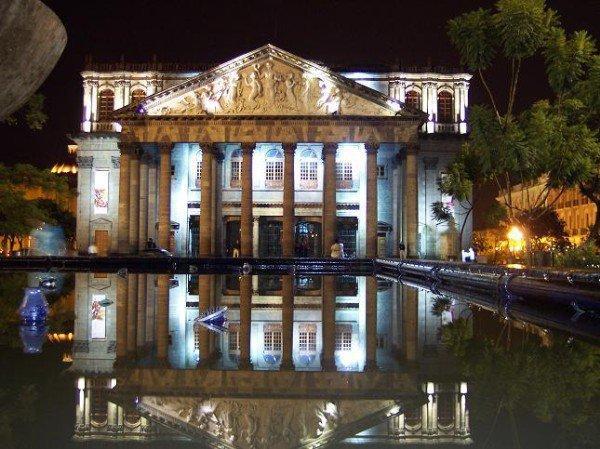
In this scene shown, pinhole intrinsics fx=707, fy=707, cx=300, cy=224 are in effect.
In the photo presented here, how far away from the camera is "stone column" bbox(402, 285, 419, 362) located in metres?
9.76

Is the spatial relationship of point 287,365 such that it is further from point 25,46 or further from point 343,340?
point 25,46

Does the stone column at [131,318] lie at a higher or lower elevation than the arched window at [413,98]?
lower

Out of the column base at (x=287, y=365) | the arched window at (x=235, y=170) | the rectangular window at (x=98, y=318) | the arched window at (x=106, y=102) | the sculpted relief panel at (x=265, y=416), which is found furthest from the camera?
the arched window at (x=106, y=102)

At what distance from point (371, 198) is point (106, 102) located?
24.6 meters

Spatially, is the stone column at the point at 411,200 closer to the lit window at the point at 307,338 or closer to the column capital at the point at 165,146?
the column capital at the point at 165,146

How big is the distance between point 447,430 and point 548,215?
74.6m

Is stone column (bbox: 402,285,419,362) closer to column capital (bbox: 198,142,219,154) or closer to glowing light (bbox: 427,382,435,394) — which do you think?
glowing light (bbox: 427,382,435,394)

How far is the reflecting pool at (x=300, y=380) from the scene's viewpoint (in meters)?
5.08

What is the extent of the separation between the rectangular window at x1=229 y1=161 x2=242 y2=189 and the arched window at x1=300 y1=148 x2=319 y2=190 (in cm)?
485

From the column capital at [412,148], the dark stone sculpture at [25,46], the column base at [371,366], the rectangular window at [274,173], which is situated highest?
the column capital at [412,148]

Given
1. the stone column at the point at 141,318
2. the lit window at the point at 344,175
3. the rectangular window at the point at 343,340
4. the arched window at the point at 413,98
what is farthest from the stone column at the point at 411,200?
the rectangular window at the point at 343,340

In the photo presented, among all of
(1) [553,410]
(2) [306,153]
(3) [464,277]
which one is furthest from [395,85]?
(1) [553,410]

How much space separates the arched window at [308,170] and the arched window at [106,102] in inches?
654

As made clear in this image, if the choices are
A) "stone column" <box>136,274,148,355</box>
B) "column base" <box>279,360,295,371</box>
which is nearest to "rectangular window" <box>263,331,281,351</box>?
"column base" <box>279,360,295,371</box>
